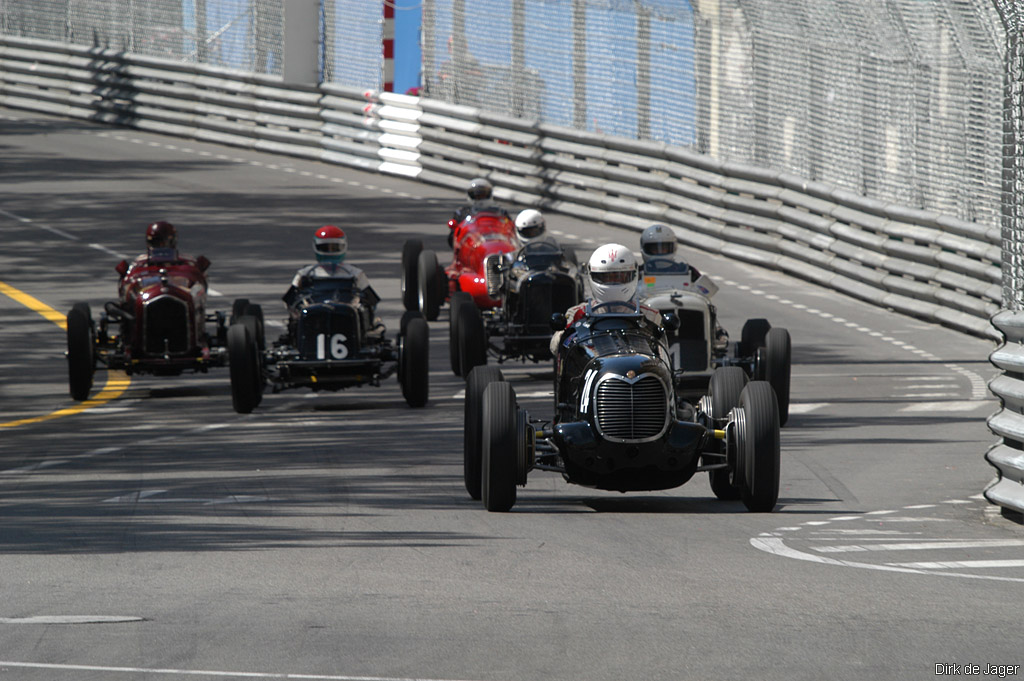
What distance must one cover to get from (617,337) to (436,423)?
351 cm

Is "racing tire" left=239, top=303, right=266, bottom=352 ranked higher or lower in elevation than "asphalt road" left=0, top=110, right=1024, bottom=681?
higher

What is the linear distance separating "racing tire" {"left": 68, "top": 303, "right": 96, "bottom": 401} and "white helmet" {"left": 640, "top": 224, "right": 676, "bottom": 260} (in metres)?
4.91

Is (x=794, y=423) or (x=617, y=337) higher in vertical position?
(x=617, y=337)

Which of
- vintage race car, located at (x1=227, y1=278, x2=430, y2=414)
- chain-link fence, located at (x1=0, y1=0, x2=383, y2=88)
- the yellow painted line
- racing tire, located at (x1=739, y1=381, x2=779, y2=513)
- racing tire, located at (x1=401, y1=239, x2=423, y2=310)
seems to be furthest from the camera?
chain-link fence, located at (x1=0, y1=0, x2=383, y2=88)

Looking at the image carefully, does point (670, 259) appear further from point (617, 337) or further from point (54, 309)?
point (54, 309)

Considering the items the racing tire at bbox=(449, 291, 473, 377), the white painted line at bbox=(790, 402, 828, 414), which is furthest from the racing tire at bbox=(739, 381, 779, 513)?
the racing tire at bbox=(449, 291, 473, 377)

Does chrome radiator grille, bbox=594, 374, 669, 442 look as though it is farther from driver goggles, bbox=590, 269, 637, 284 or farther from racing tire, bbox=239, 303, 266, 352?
racing tire, bbox=239, 303, 266, 352

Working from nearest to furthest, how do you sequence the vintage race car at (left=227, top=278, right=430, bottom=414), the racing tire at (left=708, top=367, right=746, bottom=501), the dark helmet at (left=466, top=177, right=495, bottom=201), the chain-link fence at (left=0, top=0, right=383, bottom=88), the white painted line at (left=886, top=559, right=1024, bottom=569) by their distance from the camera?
the white painted line at (left=886, top=559, right=1024, bottom=569) < the racing tire at (left=708, top=367, right=746, bottom=501) < the vintage race car at (left=227, top=278, right=430, bottom=414) < the dark helmet at (left=466, top=177, right=495, bottom=201) < the chain-link fence at (left=0, top=0, right=383, bottom=88)

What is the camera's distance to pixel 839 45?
22016 millimetres

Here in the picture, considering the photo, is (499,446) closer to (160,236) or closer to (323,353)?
(323,353)

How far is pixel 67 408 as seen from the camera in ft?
49.8

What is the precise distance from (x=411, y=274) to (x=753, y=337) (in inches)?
251

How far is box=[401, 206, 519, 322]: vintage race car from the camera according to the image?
19.0m

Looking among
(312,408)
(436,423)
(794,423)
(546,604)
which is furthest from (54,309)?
(546,604)
